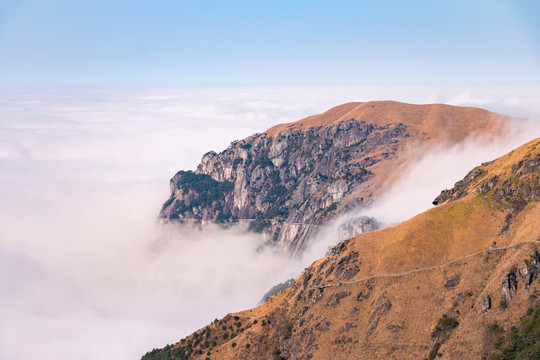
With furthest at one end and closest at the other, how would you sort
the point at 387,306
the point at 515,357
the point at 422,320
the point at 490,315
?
1. the point at 387,306
2. the point at 422,320
3. the point at 490,315
4. the point at 515,357

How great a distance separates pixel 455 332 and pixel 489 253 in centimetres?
3759

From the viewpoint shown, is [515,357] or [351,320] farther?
[351,320]

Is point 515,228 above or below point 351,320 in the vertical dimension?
above

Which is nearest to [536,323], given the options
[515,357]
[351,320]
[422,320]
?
[515,357]

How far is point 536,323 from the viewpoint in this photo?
157 meters

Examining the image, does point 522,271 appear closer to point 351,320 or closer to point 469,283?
point 469,283

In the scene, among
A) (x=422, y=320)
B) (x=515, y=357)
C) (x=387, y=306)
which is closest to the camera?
(x=515, y=357)

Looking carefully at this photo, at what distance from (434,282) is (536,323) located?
41.9 m

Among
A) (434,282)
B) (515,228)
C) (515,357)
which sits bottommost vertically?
(515,357)

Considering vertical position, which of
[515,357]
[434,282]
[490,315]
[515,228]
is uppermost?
[515,228]

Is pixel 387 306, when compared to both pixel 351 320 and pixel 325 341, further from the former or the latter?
pixel 325 341

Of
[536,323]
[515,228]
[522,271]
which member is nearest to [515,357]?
[536,323]

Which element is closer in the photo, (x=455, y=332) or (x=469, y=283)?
(x=455, y=332)

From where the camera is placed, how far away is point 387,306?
194125mm
